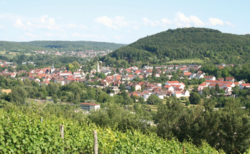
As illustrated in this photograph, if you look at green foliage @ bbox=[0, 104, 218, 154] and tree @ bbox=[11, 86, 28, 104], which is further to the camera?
tree @ bbox=[11, 86, 28, 104]

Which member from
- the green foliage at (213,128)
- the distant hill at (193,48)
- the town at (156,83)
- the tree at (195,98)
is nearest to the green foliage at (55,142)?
the green foliage at (213,128)

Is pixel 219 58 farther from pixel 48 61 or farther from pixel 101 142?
pixel 101 142

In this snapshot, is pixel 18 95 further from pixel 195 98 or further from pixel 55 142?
pixel 55 142

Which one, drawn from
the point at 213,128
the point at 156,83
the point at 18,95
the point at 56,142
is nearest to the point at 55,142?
the point at 56,142

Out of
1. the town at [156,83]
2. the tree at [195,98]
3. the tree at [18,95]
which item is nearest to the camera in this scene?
the tree at [18,95]

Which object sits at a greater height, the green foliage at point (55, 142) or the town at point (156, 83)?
the green foliage at point (55, 142)

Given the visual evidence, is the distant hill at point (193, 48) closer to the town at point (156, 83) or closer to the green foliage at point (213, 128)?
the town at point (156, 83)

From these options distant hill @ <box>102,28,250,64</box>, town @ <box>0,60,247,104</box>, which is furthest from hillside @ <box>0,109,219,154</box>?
distant hill @ <box>102,28,250,64</box>

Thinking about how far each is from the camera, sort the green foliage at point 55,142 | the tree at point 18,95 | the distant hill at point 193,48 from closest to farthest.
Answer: the green foliage at point 55,142, the tree at point 18,95, the distant hill at point 193,48

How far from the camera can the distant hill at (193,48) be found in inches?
3093

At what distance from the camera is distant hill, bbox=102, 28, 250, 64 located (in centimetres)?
7856

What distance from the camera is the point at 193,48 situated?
8856 cm

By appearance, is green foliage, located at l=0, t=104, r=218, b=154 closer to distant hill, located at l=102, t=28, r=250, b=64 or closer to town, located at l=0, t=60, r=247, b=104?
town, located at l=0, t=60, r=247, b=104

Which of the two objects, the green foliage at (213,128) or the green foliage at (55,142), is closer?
the green foliage at (55,142)
